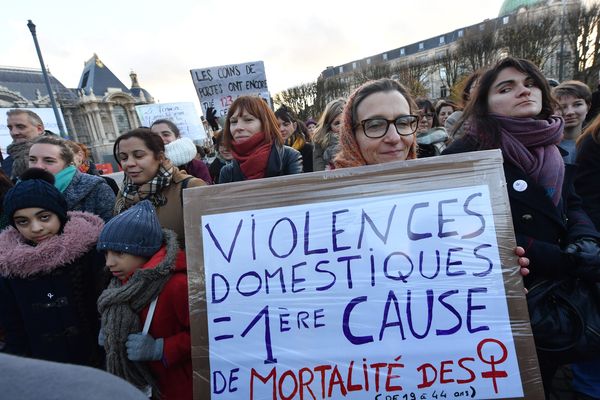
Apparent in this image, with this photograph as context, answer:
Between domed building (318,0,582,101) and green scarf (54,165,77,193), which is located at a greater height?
domed building (318,0,582,101)

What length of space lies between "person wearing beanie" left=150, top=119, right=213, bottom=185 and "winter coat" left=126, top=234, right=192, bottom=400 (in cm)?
183

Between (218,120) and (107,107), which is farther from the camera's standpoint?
(107,107)

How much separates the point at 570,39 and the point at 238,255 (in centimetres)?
3065

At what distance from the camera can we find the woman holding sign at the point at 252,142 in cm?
250

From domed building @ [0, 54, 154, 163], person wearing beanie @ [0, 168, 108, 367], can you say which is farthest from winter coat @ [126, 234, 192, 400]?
domed building @ [0, 54, 154, 163]

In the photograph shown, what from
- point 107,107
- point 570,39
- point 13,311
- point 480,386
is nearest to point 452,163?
point 480,386

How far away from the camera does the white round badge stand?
154 centimetres

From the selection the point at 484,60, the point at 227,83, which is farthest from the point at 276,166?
the point at 484,60

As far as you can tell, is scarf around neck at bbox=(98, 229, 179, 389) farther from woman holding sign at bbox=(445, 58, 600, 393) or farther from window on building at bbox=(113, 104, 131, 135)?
window on building at bbox=(113, 104, 131, 135)

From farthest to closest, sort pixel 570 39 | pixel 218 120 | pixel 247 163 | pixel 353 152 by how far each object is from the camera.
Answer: pixel 570 39 → pixel 218 120 → pixel 247 163 → pixel 353 152

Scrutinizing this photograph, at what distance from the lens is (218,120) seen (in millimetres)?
4902

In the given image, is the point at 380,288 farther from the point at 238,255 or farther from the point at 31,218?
the point at 31,218

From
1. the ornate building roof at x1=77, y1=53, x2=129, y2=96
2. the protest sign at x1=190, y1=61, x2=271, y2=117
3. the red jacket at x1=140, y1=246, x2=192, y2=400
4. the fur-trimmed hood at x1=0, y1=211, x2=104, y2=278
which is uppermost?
the ornate building roof at x1=77, y1=53, x2=129, y2=96

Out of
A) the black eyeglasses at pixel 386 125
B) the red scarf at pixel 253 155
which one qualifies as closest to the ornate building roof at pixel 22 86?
the red scarf at pixel 253 155
